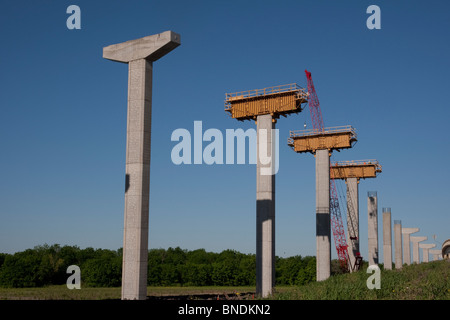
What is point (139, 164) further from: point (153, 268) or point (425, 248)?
point (425, 248)

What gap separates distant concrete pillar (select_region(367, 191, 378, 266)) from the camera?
7131 cm

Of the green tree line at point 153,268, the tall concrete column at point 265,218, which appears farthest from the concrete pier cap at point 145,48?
the green tree line at point 153,268

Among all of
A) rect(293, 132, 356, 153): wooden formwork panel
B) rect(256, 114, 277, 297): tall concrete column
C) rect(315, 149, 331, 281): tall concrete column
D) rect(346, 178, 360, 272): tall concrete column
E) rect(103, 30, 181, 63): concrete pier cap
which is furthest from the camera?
rect(346, 178, 360, 272): tall concrete column

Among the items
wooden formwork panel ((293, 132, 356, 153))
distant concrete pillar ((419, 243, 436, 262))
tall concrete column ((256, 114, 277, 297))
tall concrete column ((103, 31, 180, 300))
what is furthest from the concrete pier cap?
distant concrete pillar ((419, 243, 436, 262))

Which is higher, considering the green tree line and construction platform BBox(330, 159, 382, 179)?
construction platform BBox(330, 159, 382, 179)

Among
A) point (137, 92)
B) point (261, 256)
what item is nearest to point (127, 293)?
point (137, 92)

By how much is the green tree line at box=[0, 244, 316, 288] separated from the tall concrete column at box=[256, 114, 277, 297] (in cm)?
5726

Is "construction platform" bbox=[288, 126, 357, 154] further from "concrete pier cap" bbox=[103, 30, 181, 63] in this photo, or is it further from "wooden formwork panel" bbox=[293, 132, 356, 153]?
"concrete pier cap" bbox=[103, 30, 181, 63]

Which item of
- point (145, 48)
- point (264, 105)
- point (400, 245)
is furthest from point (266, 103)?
point (400, 245)

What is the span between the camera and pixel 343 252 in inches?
3105

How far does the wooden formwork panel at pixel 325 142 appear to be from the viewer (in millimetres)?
55406

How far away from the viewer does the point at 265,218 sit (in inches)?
1630

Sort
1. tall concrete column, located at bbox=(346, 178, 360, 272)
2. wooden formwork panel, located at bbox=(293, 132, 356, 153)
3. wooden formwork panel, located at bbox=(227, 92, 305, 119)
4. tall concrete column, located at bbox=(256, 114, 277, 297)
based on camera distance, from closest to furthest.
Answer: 1. tall concrete column, located at bbox=(256, 114, 277, 297)
2. wooden formwork panel, located at bbox=(227, 92, 305, 119)
3. wooden formwork panel, located at bbox=(293, 132, 356, 153)
4. tall concrete column, located at bbox=(346, 178, 360, 272)
